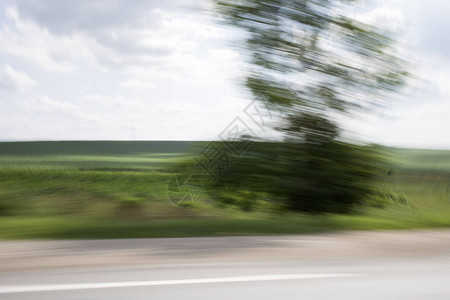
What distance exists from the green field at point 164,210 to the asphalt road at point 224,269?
104 cm

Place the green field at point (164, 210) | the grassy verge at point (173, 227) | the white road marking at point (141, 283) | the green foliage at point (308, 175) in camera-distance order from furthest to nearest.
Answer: the green foliage at point (308, 175)
the green field at point (164, 210)
the grassy verge at point (173, 227)
the white road marking at point (141, 283)

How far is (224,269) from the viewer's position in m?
3.95

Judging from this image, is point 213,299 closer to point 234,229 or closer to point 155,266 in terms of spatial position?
point 155,266

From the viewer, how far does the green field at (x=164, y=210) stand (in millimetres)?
6357

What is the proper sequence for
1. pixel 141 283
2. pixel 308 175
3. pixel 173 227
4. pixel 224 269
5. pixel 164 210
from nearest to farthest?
pixel 141 283
pixel 224 269
pixel 173 227
pixel 308 175
pixel 164 210

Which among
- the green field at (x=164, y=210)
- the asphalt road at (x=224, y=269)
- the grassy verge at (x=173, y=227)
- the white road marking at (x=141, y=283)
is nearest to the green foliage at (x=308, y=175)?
the green field at (x=164, y=210)

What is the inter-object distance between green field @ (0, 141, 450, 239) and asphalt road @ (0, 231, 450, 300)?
1045mm

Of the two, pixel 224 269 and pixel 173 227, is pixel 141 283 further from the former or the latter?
pixel 173 227

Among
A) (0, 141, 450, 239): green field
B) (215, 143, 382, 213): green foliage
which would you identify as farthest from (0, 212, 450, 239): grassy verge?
(215, 143, 382, 213): green foliage

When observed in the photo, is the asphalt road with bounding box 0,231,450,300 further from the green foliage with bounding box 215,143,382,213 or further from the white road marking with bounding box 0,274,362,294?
the green foliage with bounding box 215,143,382,213

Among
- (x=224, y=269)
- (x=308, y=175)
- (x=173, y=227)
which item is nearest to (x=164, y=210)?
(x=173, y=227)

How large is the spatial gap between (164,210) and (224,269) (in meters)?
5.03

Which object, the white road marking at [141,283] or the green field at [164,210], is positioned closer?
the white road marking at [141,283]

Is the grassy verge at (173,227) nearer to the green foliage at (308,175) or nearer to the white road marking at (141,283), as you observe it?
the green foliage at (308,175)
